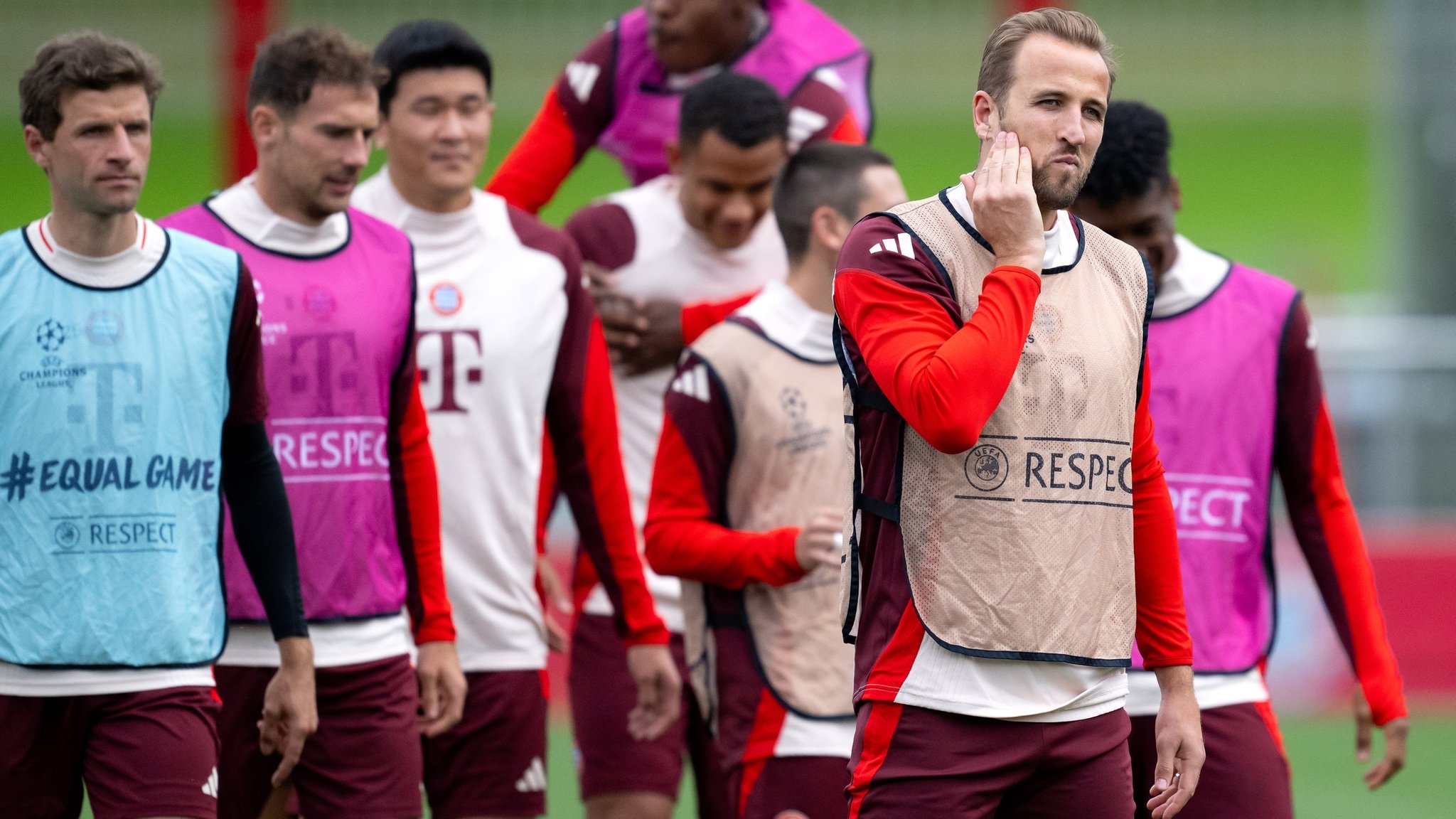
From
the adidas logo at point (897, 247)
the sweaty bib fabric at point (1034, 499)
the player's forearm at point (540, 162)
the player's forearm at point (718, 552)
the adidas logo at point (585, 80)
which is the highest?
the adidas logo at point (585, 80)

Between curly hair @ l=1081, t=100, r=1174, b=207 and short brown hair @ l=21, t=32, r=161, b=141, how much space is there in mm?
1893

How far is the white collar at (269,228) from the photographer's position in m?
4.25

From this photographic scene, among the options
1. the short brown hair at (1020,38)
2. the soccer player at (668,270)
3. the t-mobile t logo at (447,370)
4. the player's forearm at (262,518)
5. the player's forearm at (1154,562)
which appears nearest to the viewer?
the short brown hair at (1020,38)

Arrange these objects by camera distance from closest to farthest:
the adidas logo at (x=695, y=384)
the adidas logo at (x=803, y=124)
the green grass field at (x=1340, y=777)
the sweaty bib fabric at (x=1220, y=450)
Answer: the sweaty bib fabric at (x=1220, y=450)
the adidas logo at (x=695, y=384)
the adidas logo at (x=803, y=124)
the green grass field at (x=1340, y=777)

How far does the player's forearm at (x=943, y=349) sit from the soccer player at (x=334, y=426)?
155cm

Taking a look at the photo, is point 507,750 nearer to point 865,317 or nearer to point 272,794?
point 272,794

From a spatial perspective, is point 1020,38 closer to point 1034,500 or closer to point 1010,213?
point 1010,213

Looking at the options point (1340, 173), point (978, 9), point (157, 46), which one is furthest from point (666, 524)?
point (1340, 173)

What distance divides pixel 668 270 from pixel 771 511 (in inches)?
50.3

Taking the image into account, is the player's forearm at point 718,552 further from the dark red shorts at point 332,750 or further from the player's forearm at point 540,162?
the player's forearm at point 540,162

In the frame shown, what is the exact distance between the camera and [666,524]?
430 centimetres

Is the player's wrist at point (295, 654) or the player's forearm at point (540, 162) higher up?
the player's forearm at point (540, 162)

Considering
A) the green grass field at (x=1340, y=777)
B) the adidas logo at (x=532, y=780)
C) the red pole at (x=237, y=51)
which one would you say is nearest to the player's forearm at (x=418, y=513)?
the adidas logo at (x=532, y=780)

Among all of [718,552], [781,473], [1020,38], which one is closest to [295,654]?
[718,552]
